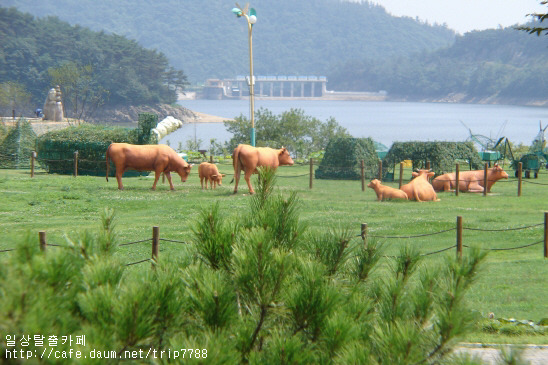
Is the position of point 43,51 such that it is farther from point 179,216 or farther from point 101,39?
point 179,216

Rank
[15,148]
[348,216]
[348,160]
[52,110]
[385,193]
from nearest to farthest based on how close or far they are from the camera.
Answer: [348,216], [385,193], [348,160], [15,148], [52,110]

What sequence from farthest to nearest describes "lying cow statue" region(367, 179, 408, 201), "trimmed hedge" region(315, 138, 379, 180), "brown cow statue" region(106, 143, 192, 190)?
"trimmed hedge" region(315, 138, 379, 180) < "brown cow statue" region(106, 143, 192, 190) < "lying cow statue" region(367, 179, 408, 201)

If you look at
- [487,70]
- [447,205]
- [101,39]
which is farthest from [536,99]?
[447,205]

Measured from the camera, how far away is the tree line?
283 feet

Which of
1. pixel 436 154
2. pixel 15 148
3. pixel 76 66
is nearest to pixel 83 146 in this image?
pixel 15 148

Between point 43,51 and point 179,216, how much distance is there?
8631cm

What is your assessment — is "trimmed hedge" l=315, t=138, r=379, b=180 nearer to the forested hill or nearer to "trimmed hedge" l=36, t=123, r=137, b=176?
"trimmed hedge" l=36, t=123, r=137, b=176

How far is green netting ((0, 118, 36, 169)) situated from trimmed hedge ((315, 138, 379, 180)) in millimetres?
12044

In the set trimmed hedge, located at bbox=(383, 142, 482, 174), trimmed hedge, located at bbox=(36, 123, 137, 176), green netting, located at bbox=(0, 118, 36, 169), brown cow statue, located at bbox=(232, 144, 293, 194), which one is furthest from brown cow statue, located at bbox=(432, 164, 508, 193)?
green netting, located at bbox=(0, 118, 36, 169)

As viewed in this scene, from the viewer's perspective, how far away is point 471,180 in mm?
22281

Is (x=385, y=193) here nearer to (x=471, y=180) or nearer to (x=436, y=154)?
(x=471, y=180)

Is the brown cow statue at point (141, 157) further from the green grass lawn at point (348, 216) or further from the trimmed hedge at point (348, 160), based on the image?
the trimmed hedge at point (348, 160)

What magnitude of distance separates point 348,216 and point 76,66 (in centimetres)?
7877

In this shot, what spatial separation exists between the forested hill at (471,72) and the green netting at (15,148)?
118m
